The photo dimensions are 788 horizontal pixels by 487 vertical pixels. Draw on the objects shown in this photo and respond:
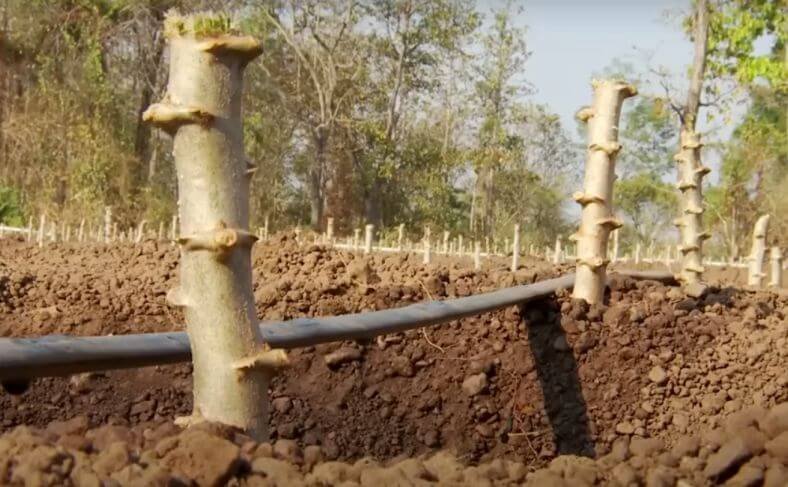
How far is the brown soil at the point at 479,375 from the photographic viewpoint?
445 cm

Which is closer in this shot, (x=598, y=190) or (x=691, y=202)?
(x=598, y=190)

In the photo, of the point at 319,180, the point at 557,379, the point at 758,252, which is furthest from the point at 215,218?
the point at 319,180

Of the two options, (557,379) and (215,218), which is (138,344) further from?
(557,379)

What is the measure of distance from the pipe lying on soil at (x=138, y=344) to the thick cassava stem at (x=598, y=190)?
1635 mm

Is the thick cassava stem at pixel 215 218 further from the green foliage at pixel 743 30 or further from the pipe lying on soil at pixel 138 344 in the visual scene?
the green foliage at pixel 743 30

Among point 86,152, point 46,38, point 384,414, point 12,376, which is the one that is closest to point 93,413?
point 384,414

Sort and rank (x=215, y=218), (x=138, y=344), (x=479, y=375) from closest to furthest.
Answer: (x=215, y=218)
(x=138, y=344)
(x=479, y=375)

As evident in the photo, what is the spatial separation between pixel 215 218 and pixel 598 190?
3.52 meters

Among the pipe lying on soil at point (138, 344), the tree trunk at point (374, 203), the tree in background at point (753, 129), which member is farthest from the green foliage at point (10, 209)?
the pipe lying on soil at point (138, 344)

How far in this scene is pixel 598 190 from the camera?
5.54 meters

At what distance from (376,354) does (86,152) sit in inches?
744

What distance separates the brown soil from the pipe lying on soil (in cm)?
71

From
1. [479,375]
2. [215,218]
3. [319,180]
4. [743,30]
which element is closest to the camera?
[215,218]

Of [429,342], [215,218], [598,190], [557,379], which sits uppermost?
[598,190]
